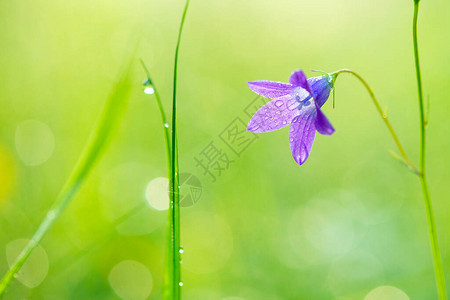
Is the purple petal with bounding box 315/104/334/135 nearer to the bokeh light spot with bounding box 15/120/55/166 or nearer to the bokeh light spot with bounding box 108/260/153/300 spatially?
the bokeh light spot with bounding box 108/260/153/300

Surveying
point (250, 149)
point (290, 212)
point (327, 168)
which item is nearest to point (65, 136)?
point (250, 149)

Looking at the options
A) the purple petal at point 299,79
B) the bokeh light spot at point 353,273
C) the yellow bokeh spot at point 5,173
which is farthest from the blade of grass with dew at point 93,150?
the bokeh light spot at point 353,273

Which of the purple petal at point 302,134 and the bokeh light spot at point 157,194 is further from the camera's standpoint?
the bokeh light spot at point 157,194

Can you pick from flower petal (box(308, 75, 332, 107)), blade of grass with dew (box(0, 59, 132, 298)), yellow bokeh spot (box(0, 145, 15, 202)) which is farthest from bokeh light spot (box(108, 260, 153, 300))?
flower petal (box(308, 75, 332, 107))

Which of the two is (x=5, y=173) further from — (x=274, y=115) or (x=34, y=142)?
(x=274, y=115)

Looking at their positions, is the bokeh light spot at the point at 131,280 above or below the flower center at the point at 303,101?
below

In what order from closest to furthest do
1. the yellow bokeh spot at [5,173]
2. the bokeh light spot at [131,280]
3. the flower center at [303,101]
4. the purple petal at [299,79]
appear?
the purple petal at [299,79]
the flower center at [303,101]
the bokeh light spot at [131,280]
the yellow bokeh spot at [5,173]

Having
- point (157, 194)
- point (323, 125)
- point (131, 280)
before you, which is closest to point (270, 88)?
point (323, 125)

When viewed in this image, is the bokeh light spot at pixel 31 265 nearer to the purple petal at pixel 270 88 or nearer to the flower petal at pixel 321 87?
the purple petal at pixel 270 88
